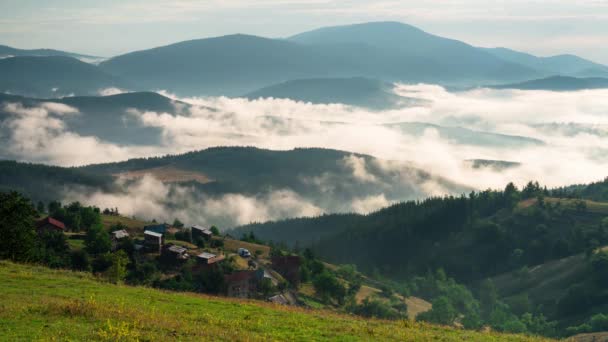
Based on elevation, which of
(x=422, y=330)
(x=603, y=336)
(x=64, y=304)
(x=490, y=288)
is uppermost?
(x=64, y=304)

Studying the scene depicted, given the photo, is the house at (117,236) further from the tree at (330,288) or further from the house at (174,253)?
the tree at (330,288)

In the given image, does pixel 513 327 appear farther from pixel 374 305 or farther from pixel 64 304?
pixel 64 304

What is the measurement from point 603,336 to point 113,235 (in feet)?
277

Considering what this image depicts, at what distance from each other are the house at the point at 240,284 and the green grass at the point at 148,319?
127 feet

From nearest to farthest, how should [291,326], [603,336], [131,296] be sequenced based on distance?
[291,326]
[131,296]
[603,336]

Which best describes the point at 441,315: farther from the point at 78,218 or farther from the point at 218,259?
the point at 78,218

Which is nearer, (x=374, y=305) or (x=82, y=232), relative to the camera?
(x=374, y=305)

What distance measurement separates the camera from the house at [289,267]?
115625 millimetres

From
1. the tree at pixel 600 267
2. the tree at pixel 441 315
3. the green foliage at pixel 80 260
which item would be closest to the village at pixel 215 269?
the green foliage at pixel 80 260

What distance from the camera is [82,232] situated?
11950 cm

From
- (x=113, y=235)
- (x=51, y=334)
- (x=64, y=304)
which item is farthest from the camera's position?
(x=113, y=235)

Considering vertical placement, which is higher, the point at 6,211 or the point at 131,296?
the point at 6,211

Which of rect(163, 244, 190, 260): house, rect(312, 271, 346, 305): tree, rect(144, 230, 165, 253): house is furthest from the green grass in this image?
rect(312, 271, 346, 305): tree

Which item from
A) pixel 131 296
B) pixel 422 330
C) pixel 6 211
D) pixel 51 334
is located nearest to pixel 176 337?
pixel 51 334
